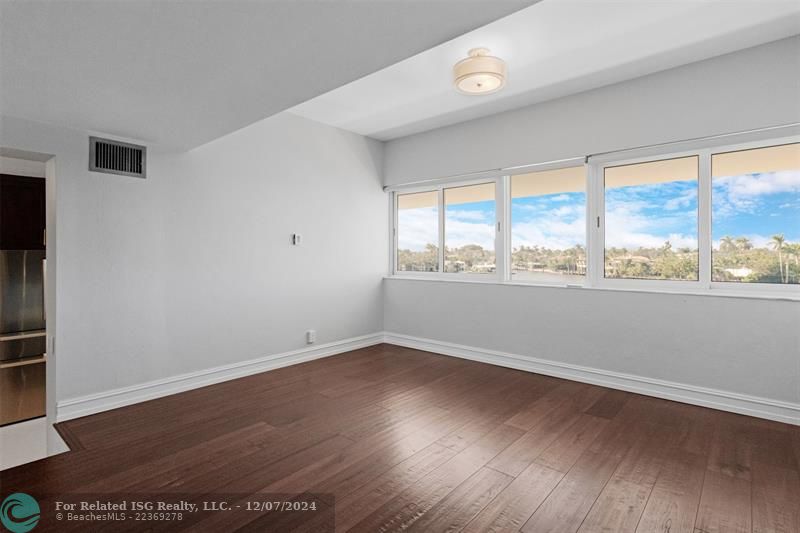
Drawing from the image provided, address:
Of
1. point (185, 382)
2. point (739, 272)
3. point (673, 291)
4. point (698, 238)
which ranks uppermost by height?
point (698, 238)

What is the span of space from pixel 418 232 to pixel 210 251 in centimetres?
262

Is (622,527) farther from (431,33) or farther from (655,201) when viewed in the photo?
(655,201)

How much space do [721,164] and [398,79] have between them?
9.09 ft

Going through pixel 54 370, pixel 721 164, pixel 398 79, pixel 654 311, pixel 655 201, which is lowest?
pixel 54 370

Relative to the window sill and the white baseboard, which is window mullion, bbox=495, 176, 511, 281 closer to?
the window sill

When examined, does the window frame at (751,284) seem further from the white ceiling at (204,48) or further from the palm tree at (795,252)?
the white ceiling at (204,48)

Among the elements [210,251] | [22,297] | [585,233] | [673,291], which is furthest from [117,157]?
[673,291]

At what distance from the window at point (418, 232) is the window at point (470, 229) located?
6.8 inches

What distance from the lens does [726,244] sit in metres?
3.30

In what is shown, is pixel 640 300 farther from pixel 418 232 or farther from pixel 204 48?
pixel 204 48

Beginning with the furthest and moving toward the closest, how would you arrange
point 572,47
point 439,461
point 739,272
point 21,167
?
point 21,167, point 739,272, point 572,47, point 439,461

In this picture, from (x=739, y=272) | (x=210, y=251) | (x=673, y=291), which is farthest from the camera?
(x=210, y=251)

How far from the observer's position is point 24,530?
179cm

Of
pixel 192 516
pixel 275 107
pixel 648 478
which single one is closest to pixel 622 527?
pixel 648 478
